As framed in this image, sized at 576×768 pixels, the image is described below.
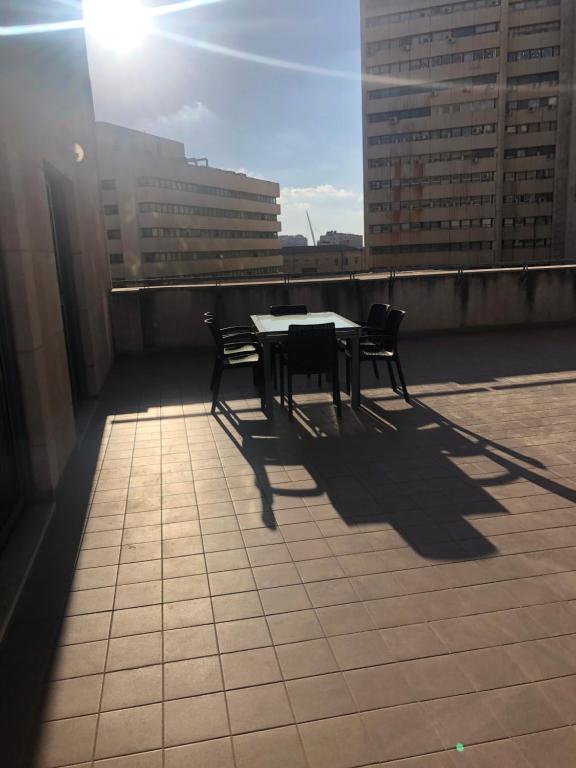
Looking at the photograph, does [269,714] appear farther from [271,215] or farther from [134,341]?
[271,215]

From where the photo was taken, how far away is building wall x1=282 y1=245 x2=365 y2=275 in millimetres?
71188

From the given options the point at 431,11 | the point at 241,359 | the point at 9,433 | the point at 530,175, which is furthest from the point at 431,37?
the point at 9,433

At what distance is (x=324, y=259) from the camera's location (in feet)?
237

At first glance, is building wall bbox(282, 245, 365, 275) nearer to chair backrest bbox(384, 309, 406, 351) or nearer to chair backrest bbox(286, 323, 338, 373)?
chair backrest bbox(384, 309, 406, 351)

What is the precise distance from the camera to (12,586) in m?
2.68

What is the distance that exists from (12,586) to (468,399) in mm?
4544

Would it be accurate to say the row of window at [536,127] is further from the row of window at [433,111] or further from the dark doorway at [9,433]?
the dark doorway at [9,433]

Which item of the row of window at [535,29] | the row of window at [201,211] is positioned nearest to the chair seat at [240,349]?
the row of window at [201,211]

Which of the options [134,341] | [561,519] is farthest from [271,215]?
[561,519]

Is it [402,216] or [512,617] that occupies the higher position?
[402,216]

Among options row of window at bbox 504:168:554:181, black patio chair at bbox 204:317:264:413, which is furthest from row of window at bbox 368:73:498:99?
black patio chair at bbox 204:317:264:413

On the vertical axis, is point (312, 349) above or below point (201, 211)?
below

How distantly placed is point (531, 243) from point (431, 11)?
74.6ft

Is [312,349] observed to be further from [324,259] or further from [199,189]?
[324,259]
